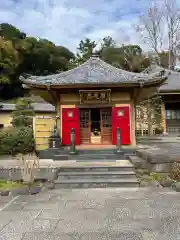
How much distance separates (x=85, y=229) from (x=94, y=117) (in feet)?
33.8

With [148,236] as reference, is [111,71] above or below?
above

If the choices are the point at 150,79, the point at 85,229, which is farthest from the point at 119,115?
the point at 85,229

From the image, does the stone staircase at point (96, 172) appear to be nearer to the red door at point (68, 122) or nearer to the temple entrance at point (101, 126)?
the red door at point (68, 122)

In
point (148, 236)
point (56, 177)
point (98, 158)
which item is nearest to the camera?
point (148, 236)

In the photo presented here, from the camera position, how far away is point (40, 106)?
3142 cm

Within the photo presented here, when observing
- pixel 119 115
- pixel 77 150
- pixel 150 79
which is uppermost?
pixel 150 79

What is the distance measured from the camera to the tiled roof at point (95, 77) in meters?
12.2

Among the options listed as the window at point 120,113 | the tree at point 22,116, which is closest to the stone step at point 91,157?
the window at point 120,113

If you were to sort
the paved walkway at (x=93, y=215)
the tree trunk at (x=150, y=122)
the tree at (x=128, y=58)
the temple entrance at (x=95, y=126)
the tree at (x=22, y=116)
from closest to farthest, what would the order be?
the paved walkway at (x=93, y=215), the temple entrance at (x=95, y=126), the tree at (x=22, y=116), the tree trunk at (x=150, y=122), the tree at (x=128, y=58)

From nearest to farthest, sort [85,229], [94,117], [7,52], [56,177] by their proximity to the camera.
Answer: [85,229]
[56,177]
[94,117]
[7,52]

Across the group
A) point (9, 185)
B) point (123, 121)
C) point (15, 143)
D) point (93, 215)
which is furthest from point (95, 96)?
point (93, 215)

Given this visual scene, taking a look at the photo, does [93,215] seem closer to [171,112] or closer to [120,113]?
[120,113]

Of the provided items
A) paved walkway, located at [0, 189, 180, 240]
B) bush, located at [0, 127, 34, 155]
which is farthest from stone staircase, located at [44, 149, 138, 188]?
bush, located at [0, 127, 34, 155]

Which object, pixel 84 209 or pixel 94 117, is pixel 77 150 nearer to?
pixel 94 117
